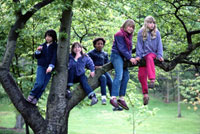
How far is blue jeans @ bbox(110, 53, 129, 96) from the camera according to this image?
16.7 feet

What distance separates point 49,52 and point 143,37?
2.03 meters

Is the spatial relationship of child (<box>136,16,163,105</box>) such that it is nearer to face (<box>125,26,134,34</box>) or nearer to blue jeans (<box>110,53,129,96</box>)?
face (<box>125,26,134,34</box>)

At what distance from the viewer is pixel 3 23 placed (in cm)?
786

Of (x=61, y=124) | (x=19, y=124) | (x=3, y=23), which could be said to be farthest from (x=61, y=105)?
(x=19, y=124)

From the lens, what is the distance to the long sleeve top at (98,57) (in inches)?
234

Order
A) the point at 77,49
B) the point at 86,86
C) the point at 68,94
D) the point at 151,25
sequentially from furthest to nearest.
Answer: the point at 68,94
the point at 77,49
the point at 86,86
the point at 151,25

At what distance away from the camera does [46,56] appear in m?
→ 5.38

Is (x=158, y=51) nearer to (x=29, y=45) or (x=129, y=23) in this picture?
(x=129, y=23)

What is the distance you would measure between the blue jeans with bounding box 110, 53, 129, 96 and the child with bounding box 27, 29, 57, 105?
132cm

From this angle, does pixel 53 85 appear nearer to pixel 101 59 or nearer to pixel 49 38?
pixel 49 38

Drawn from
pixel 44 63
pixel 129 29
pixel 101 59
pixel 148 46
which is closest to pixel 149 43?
pixel 148 46

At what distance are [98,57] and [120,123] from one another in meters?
19.7

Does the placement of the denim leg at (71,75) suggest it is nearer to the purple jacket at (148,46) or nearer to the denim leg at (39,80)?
the denim leg at (39,80)

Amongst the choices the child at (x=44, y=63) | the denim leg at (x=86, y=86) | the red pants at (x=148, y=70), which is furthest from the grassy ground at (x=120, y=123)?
the child at (x=44, y=63)
